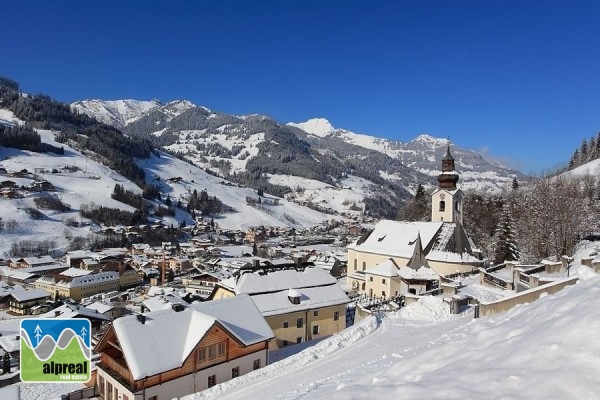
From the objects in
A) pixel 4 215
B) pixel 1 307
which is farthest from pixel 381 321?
pixel 4 215

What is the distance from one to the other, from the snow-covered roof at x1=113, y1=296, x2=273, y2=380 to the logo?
8.59m

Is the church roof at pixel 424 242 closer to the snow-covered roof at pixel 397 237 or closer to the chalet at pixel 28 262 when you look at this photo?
the snow-covered roof at pixel 397 237

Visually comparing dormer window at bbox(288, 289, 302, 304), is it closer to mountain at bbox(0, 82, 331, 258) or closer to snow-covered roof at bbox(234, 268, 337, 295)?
snow-covered roof at bbox(234, 268, 337, 295)

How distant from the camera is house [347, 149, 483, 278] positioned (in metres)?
42.9

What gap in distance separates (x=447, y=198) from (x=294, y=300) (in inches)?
1104

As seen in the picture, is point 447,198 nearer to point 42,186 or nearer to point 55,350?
point 55,350

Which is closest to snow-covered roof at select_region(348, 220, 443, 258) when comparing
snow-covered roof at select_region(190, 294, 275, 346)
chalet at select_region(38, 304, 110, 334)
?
snow-covered roof at select_region(190, 294, 275, 346)

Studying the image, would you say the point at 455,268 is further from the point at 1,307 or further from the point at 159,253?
the point at 159,253

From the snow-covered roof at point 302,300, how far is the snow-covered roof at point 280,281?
16.9 inches

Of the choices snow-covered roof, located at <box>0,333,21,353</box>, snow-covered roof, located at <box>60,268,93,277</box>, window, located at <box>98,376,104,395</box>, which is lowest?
snow-covered roof, located at <box>60,268,93,277</box>

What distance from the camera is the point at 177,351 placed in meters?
19.5

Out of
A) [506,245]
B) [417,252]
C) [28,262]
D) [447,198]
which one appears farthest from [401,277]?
[28,262]

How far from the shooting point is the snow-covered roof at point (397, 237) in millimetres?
45500

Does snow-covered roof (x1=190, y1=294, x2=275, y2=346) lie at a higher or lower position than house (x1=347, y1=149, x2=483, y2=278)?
lower
